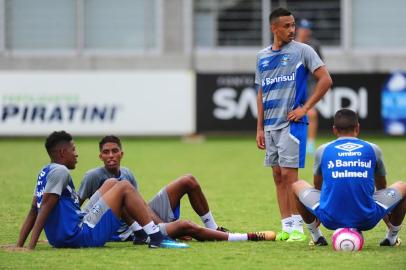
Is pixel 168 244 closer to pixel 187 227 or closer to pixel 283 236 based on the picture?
pixel 187 227

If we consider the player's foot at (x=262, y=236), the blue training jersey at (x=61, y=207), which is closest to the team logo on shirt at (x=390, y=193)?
the player's foot at (x=262, y=236)

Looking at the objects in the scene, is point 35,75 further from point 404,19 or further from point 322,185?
point 322,185

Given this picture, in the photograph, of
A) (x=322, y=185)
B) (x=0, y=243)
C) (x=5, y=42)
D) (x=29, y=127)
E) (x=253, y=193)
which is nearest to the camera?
(x=322, y=185)

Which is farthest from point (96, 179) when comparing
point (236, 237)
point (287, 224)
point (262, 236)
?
point (287, 224)

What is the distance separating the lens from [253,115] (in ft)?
84.2

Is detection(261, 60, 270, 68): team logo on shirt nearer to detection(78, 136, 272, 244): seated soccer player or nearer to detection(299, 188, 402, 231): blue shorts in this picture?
detection(78, 136, 272, 244): seated soccer player

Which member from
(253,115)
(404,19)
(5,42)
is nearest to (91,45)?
(5,42)

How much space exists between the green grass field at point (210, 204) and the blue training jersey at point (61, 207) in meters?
0.13

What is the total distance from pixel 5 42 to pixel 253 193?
1652 centimetres

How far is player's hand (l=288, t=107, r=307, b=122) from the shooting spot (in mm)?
10133

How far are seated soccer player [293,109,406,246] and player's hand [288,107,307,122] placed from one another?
39.8 inches

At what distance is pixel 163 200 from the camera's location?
33.0 ft

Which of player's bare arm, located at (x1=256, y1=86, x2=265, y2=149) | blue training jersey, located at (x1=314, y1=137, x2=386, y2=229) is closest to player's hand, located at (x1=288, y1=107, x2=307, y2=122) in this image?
player's bare arm, located at (x1=256, y1=86, x2=265, y2=149)

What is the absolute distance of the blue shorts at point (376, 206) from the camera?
899 centimetres
